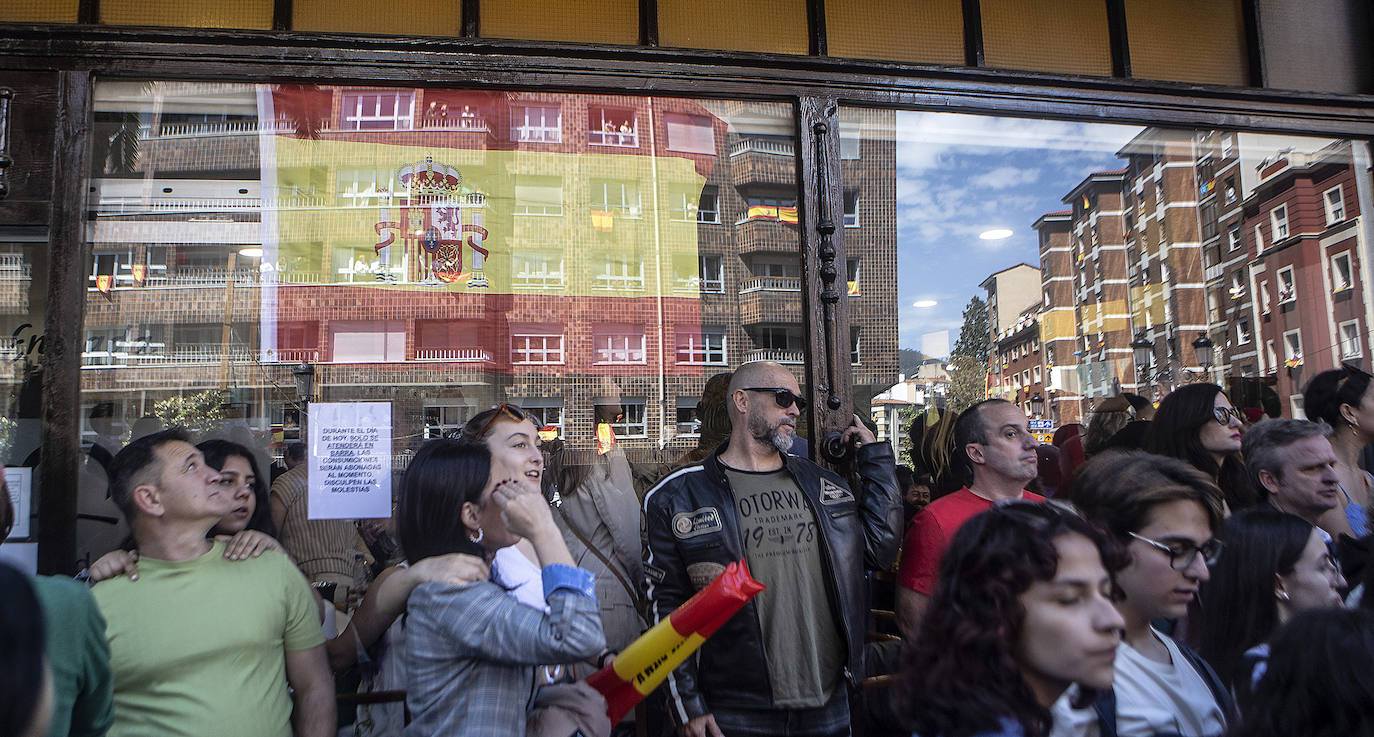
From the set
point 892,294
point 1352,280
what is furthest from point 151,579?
point 1352,280

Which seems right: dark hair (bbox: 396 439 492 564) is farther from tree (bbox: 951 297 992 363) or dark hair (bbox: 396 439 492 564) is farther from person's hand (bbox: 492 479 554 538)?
tree (bbox: 951 297 992 363)

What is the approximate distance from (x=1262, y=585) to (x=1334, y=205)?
125 inches

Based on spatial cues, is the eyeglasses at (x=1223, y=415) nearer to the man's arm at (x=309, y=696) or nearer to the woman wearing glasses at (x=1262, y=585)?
the woman wearing glasses at (x=1262, y=585)

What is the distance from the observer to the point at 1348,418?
13.0 feet

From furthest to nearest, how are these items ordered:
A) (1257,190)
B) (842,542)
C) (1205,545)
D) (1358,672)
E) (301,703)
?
(1257,190), (842,542), (301,703), (1205,545), (1358,672)

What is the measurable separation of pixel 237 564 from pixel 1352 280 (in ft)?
17.4

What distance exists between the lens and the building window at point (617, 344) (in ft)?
13.0

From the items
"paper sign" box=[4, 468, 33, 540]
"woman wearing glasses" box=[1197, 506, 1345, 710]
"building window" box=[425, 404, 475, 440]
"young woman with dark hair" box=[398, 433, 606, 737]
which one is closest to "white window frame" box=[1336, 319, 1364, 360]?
"woman wearing glasses" box=[1197, 506, 1345, 710]

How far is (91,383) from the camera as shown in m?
3.32

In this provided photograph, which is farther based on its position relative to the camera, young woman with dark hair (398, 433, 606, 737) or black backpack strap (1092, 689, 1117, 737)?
young woman with dark hair (398, 433, 606, 737)

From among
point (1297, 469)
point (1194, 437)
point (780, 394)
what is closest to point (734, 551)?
point (780, 394)

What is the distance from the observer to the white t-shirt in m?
1.87

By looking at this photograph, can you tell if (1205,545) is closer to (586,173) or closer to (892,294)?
(892,294)

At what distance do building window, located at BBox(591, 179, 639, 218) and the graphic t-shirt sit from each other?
59.3 inches
